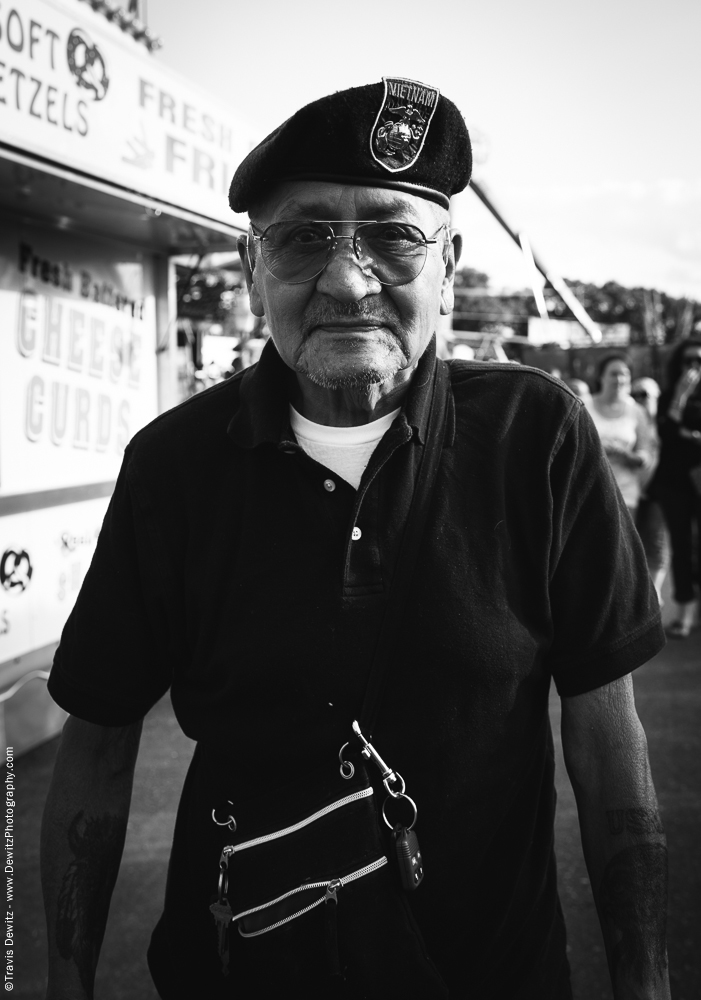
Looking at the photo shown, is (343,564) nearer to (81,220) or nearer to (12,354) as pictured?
(12,354)

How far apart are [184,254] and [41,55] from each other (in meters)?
1.76

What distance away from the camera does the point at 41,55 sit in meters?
3.11

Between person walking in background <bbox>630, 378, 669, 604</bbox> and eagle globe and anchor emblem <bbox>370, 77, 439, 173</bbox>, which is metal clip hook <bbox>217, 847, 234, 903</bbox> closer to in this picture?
Answer: eagle globe and anchor emblem <bbox>370, 77, 439, 173</bbox>

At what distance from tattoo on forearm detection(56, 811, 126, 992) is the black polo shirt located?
158 millimetres

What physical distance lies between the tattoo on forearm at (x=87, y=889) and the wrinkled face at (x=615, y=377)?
18.3 feet

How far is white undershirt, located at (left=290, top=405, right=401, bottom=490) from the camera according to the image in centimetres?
139

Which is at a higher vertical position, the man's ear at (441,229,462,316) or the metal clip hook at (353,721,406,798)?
the man's ear at (441,229,462,316)

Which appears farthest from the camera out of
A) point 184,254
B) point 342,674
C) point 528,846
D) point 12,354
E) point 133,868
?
point 184,254

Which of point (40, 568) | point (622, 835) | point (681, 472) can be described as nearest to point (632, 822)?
point (622, 835)

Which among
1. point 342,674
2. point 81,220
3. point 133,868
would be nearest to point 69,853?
point 342,674

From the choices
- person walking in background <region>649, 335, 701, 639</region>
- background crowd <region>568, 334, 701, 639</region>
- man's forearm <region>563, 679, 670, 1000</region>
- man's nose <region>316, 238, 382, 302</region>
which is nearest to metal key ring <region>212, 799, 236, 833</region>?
man's forearm <region>563, 679, 670, 1000</region>

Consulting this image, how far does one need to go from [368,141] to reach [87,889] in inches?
52.9

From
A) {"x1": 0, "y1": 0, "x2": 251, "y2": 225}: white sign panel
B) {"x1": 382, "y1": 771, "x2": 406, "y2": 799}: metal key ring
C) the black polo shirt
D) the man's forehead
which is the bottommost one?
{"x1": 382, "y1": 771, "x2": 406, "y2": 799}: metal key ring

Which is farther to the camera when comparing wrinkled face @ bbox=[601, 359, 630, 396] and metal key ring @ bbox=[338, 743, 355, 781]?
wrinkled face @ bbox=[601, 359, 630, 396]
